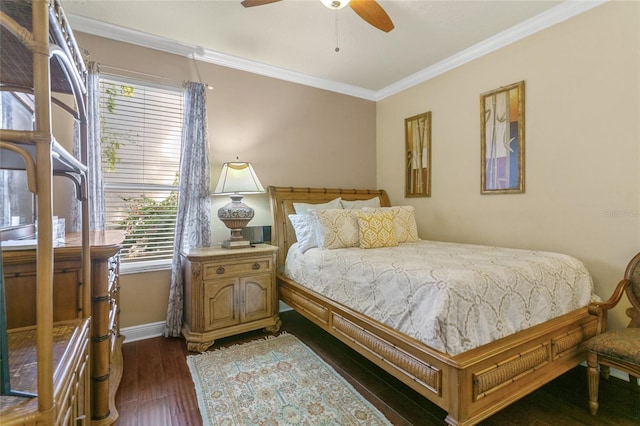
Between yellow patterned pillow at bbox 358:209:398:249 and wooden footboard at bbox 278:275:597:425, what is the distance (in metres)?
0.74

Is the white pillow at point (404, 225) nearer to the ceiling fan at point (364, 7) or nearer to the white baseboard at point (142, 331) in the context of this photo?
the ceiling fan at point (364, 7)

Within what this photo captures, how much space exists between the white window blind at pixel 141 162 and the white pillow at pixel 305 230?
3.95 ft

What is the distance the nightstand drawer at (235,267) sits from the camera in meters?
2.59

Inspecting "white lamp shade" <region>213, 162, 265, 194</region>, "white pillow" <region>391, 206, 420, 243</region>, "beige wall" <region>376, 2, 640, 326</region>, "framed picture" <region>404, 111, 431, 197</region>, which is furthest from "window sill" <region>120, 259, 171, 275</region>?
"beige wall" <region>376, 2, 640, 326</region>

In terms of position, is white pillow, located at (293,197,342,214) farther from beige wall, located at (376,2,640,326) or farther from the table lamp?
beige wall, located at (376,2,640,326)

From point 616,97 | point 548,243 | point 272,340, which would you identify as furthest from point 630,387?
point 272,340

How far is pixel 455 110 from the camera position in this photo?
3273 mm

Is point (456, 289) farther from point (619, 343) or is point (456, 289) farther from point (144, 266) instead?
point (144, 266)

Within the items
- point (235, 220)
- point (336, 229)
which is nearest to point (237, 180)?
point (235, 220)

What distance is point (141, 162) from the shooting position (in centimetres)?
284

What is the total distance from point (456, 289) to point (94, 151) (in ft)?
9.23

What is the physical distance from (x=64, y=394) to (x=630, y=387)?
3.11 meters

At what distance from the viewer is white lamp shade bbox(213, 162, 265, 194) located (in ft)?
9.39

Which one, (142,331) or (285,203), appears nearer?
(142,331)
